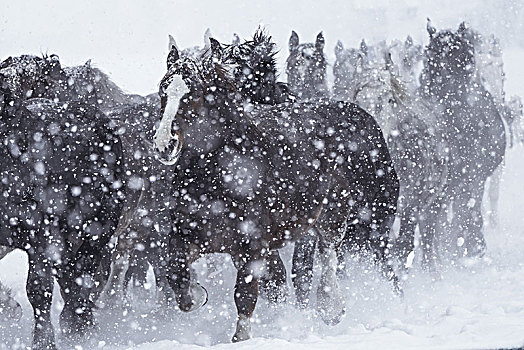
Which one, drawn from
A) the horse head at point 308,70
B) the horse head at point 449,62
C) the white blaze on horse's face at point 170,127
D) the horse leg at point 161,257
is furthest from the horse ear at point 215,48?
the horse head at point 449,62

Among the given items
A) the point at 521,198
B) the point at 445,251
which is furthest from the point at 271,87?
the point at 521,198

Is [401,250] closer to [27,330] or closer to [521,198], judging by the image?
[27,330]

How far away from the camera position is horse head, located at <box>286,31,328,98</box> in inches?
334

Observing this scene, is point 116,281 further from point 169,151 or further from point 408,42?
point 408,42

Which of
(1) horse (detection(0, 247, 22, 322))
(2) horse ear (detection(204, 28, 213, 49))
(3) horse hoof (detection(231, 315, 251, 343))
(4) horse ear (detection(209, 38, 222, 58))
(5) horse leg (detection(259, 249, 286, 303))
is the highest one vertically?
(2) horse ear (detection(204, 28, 213, 49))

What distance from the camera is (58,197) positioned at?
483 cm

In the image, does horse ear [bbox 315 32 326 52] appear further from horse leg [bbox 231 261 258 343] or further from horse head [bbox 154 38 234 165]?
horse leg [bbox 231 261 258 343]

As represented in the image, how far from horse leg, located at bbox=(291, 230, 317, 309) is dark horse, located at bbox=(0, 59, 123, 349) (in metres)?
1.69

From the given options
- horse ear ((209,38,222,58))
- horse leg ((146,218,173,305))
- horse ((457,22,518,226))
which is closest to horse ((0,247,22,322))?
horse leg ((146,218,173,305))

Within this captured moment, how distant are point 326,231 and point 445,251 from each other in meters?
3.20

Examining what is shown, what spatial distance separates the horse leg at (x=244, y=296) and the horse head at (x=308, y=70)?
13.0 feet

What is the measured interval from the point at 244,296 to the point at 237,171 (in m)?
0.75

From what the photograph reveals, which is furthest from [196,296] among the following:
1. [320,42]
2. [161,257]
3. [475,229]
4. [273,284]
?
[475,229]

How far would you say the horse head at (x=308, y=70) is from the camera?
8484mm
